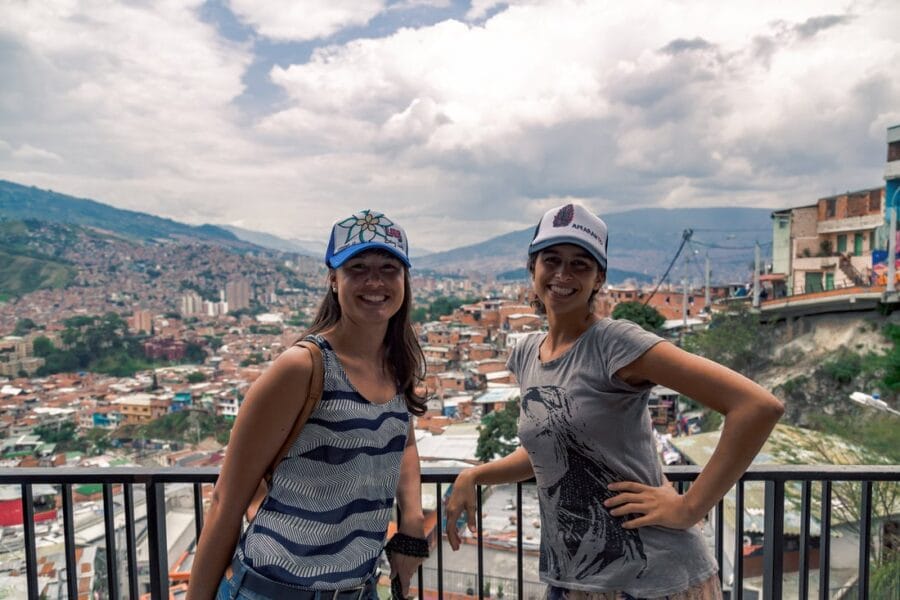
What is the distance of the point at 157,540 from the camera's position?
158cm

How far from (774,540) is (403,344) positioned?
3.64 ft

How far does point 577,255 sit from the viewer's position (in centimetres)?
115

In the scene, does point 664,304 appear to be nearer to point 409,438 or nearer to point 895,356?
point 895,356

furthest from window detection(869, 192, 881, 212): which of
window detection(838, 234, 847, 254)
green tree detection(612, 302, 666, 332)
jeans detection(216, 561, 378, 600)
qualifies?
jeans detection(216, 561, 378, 600)

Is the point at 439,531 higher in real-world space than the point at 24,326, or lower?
higher

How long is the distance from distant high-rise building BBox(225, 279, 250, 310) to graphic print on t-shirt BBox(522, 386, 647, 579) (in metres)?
59.1

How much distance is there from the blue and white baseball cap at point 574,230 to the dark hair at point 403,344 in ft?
0.91

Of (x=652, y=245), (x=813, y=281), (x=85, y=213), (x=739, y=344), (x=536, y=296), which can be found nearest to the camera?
(x=536, y=296)

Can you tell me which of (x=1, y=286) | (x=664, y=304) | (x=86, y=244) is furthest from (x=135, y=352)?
(x=664, y=304)

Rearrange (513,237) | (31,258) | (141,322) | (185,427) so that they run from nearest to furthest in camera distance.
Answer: (185,427)
(141,322)
(31,258)
(513,237)

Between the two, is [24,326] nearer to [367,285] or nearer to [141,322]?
[141,322]

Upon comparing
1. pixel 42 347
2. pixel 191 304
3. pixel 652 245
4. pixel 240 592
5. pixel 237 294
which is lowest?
pixel 42 347

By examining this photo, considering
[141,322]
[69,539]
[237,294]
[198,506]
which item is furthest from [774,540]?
[237,294]

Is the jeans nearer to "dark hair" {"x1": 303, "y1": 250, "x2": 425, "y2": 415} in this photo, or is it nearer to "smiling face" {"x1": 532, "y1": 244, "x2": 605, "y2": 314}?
"dark hair" {"x1": 303, "y1": 250, "x2": 425, "y2": 415}
